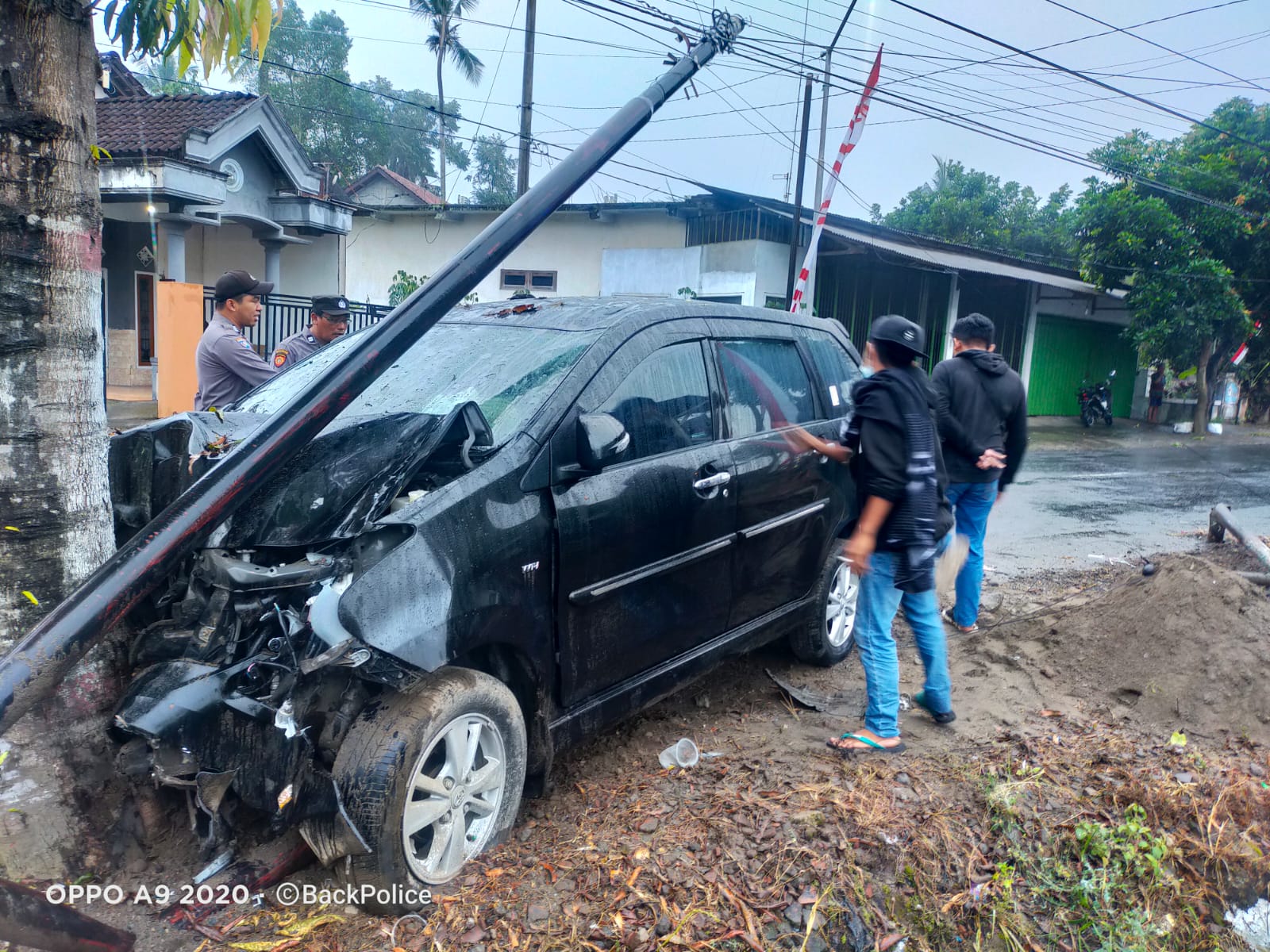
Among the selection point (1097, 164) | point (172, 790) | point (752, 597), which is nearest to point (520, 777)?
point (172, 790)

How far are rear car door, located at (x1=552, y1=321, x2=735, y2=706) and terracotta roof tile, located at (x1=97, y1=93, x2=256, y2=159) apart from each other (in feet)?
41.2

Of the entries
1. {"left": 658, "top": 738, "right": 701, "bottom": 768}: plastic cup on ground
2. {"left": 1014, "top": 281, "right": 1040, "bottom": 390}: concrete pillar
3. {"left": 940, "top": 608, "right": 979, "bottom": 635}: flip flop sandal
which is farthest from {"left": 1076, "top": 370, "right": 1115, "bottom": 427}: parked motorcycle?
{"left": 658, "top": 738, "right": 701, "bottom": 768}: plastic cup on ground

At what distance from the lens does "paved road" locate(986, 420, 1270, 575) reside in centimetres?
797

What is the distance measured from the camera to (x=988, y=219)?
35.2 metres

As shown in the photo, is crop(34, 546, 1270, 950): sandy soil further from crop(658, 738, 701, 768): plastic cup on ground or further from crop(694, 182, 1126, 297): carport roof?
crop(694, 182, 1126, 297): carport roof

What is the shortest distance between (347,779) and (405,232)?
20.3m

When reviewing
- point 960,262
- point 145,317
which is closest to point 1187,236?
point 960,262

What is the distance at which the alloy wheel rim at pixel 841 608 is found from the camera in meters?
4.66

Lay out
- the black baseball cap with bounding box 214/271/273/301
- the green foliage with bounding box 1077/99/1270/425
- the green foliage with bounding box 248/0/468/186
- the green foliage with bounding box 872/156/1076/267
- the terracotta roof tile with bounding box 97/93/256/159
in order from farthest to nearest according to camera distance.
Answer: the green foliage with bounding box 248/0/468/186 < the green foliage with bounding box 872/156/1076/267 < the green foliage with bounding box 1077/99/1270/425 < the terracotta roof tile with bounding box 97/93/256/159 < the black baseball cap with bounding box 214/271/273/301

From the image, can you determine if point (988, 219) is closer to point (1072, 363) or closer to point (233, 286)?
point (1072, 363)

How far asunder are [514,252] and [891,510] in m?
16.7

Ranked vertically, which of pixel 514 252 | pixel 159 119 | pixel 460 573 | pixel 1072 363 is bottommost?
pixel 460 573

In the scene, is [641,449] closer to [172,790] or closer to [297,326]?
[172,790]

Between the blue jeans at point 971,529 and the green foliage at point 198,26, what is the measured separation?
13.6 ft
